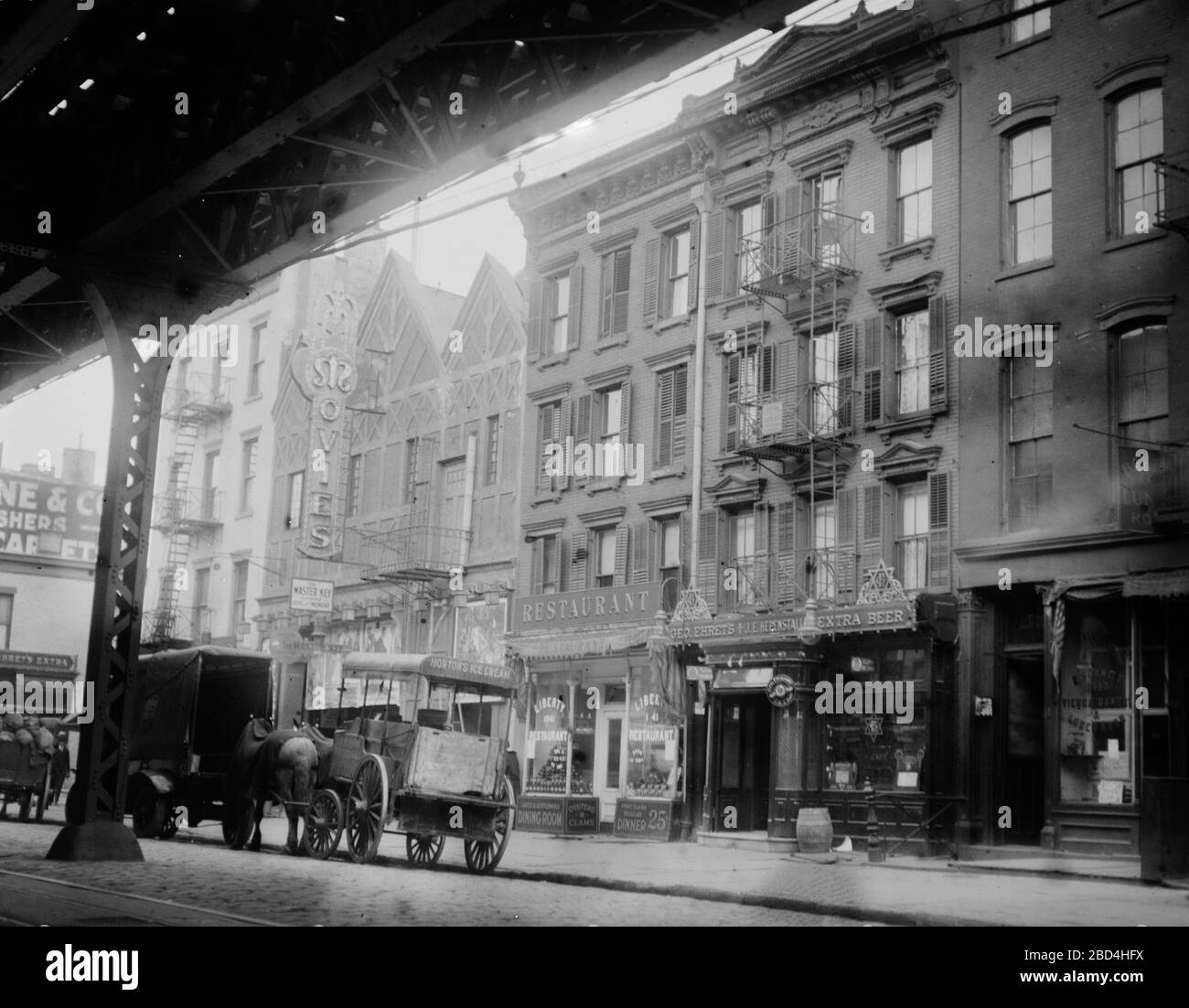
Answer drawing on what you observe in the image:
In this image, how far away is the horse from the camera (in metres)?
23.4

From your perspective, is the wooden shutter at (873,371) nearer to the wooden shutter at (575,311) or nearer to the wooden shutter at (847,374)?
the wooden shutter at (847,374)

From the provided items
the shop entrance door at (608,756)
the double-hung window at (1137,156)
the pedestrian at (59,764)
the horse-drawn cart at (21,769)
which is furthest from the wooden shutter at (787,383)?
the pedestrian at (59,764)

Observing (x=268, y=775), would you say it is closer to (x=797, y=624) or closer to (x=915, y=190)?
(x=797, y=624)

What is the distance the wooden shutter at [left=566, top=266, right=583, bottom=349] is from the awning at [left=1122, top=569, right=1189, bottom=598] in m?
16.4

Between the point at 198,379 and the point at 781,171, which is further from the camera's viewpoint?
the point at 198,379

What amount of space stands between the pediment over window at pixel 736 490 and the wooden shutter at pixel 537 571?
6.09m

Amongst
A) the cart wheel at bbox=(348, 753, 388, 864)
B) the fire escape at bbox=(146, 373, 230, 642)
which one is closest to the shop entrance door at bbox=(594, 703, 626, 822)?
the cart wheel at bbox=(348, 753, 388, 864)

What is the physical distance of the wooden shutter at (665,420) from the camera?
3312 centimetres

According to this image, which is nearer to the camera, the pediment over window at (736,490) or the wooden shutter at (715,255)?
the pediment over window at (736,490)

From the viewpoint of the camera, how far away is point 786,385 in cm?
3012

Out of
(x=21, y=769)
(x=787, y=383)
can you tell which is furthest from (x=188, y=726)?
(x=787, y=383)
